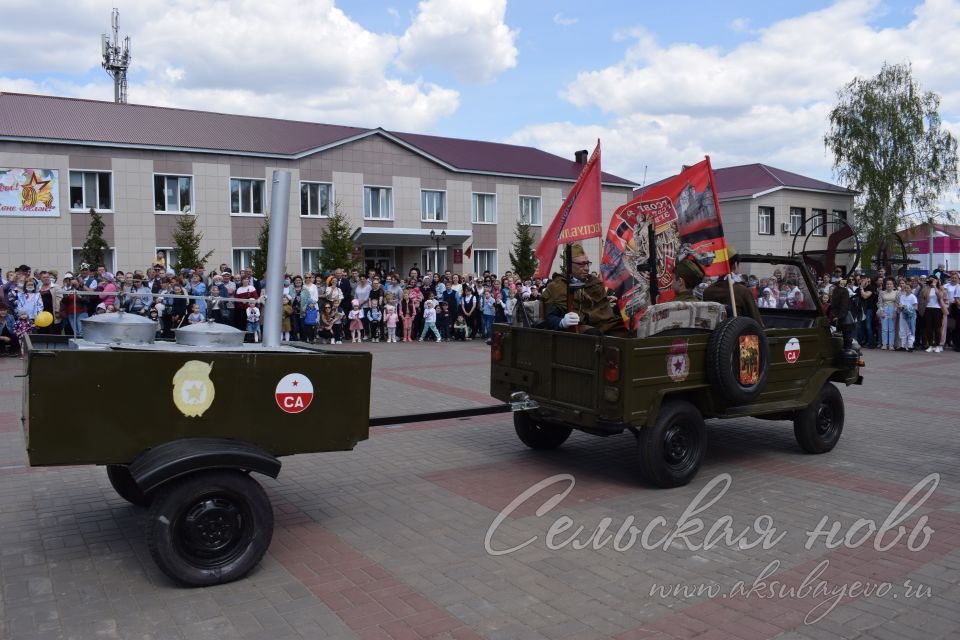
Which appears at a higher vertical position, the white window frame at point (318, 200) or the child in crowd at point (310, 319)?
the white window frame at point (318, 200)

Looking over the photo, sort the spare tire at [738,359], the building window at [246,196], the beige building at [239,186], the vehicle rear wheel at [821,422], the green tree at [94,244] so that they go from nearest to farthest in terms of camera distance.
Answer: the spare tire at [738,359]
the vehicle rear wheel at [821,422]
the green tree at [94,244]
the beige building at [239,186]
the building window at [246,196]

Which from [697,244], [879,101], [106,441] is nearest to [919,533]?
[697,244]

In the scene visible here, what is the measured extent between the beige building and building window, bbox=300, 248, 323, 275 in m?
0.08

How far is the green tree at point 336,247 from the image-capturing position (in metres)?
32.8

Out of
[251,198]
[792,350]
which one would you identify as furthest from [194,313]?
[251,198]

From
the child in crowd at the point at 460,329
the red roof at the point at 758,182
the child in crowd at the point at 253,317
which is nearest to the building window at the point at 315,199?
the child in crowd at the point at 460,329

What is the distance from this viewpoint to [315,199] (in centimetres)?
3644

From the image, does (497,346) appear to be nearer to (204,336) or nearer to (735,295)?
(735,295)

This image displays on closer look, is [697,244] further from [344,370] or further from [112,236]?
[112,236]

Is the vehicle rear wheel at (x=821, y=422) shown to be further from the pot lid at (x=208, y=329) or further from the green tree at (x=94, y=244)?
the green tree at (x=94, y=244)

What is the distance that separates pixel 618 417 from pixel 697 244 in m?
2.19

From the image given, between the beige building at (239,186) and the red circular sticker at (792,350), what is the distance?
97.2 ft

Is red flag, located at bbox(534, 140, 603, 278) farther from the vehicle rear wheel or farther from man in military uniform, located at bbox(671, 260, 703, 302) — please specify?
the vehicle rear wheel

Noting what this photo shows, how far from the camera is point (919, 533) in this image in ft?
18.4
